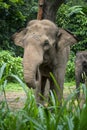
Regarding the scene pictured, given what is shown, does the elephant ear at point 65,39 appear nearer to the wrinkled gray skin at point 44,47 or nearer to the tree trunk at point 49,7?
the wrinkled gray skin at point 44,47

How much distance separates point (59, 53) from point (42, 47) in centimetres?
89

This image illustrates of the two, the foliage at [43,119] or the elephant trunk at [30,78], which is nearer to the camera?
the foliage at [43,119]

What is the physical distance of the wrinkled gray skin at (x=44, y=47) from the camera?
595 centimetres

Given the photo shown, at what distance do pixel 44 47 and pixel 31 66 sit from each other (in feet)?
2.86

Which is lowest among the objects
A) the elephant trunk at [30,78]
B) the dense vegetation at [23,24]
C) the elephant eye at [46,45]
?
the dense vegetation at [23,24]

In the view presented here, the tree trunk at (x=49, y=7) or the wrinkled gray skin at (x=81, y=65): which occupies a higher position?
the tree trunk at (x=49, y=7)

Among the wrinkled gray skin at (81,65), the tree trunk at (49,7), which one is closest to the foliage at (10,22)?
the wrinkled gray skin at (81,65)

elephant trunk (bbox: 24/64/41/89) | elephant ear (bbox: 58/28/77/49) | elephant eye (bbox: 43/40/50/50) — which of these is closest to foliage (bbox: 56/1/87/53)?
elephant ear (bbox: 58/28/77/49)

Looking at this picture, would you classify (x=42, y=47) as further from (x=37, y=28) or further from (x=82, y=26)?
(x=82, y=26)

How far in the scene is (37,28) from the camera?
6645 mm

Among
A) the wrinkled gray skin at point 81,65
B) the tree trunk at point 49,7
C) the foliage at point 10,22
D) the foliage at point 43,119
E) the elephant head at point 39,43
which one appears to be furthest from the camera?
the foliage at point 10,22

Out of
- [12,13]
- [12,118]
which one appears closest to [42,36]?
[12,118]

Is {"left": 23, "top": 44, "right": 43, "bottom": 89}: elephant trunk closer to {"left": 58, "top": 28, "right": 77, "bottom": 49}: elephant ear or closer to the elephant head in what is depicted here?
the elephant head

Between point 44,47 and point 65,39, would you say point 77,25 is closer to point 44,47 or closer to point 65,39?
point 65,39
